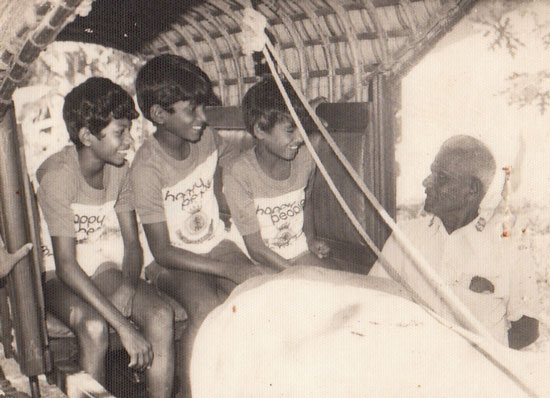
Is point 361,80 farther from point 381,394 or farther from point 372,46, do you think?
point 381,394

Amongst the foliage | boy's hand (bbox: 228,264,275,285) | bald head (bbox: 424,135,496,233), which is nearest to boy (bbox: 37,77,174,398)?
boy's hand (bbox: 228,264,275,285)

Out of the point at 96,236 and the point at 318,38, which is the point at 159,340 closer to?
the point at 96,236

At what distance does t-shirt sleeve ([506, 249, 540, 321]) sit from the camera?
5.87 feet

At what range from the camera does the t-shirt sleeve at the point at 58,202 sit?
1.86 metres

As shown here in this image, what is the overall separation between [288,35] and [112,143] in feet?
3.78

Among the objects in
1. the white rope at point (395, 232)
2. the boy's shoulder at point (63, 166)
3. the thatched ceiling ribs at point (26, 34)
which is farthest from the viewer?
the boy's shoulder at point (63, 166)

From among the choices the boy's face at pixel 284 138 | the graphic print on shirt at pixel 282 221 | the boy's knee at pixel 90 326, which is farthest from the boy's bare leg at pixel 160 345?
the boy's face at pixel 284 138

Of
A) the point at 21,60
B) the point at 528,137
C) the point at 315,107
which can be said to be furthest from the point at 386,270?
the point at 21,60

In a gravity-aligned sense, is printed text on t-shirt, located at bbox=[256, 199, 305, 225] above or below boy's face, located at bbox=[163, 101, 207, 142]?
below

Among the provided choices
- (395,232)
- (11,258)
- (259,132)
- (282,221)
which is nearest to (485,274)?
(395,232)

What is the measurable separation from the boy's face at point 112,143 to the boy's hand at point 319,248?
34.6 inches

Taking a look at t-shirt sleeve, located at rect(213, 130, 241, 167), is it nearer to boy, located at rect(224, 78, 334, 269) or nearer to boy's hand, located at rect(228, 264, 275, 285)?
boy, located at rect(224, 78, 334, 269)

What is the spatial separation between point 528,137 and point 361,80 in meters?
0.85

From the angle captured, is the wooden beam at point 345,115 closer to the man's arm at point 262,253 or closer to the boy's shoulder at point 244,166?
the boy's shoulder at point 244,166
